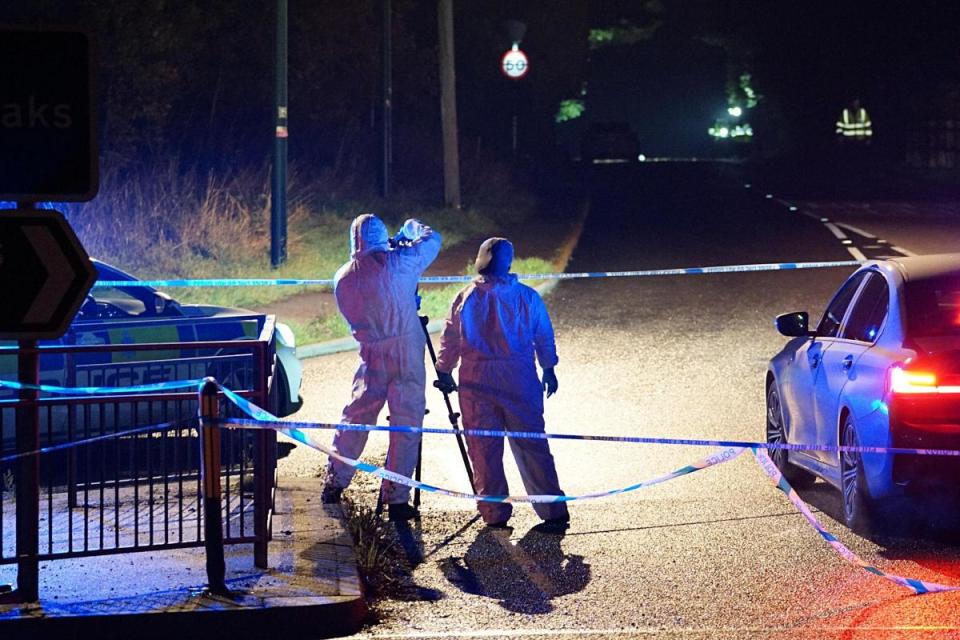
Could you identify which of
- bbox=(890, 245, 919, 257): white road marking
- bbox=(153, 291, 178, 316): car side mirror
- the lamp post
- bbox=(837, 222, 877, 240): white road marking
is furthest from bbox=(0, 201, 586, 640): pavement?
bbox=(837, 222, 877, 240): white road marking

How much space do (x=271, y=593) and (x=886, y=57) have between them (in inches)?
2173

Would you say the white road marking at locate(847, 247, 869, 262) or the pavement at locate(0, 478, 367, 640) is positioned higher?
the white road marking at locate(847, 247, 869, 262)

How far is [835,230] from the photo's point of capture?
93.8 feet

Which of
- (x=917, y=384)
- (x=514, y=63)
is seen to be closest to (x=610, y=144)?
(x=514, y=63)

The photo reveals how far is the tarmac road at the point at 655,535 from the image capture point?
21.4 ft

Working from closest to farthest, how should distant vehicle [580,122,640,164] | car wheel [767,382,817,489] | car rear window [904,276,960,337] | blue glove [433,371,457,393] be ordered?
car rear window [904,276,960,337] → blue glove [433,371,457,393] → car wheel [767,382,817,489] → distant vehicle [580,122,640,164]

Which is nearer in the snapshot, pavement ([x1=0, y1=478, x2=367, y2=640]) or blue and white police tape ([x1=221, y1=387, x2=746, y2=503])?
pavement ([x1=0, y1=478, x2=367, y2=640])

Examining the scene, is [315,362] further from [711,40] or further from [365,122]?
[711,40]

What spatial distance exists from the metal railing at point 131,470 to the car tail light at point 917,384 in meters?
3.02

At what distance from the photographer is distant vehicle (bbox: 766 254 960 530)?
7402 mm

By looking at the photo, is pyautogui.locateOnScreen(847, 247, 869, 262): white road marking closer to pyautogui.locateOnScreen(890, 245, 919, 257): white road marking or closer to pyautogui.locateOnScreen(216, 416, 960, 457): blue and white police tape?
pyautogui.locateOnScreen(890, 245, 919, 257): white road marking

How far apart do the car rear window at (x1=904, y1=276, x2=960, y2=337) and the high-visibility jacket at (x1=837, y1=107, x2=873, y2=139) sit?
67.9 meters

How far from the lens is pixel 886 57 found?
191 ft

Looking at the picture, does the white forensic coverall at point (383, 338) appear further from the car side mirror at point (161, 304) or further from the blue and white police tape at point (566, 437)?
the car side mirror at point (161, 304)
